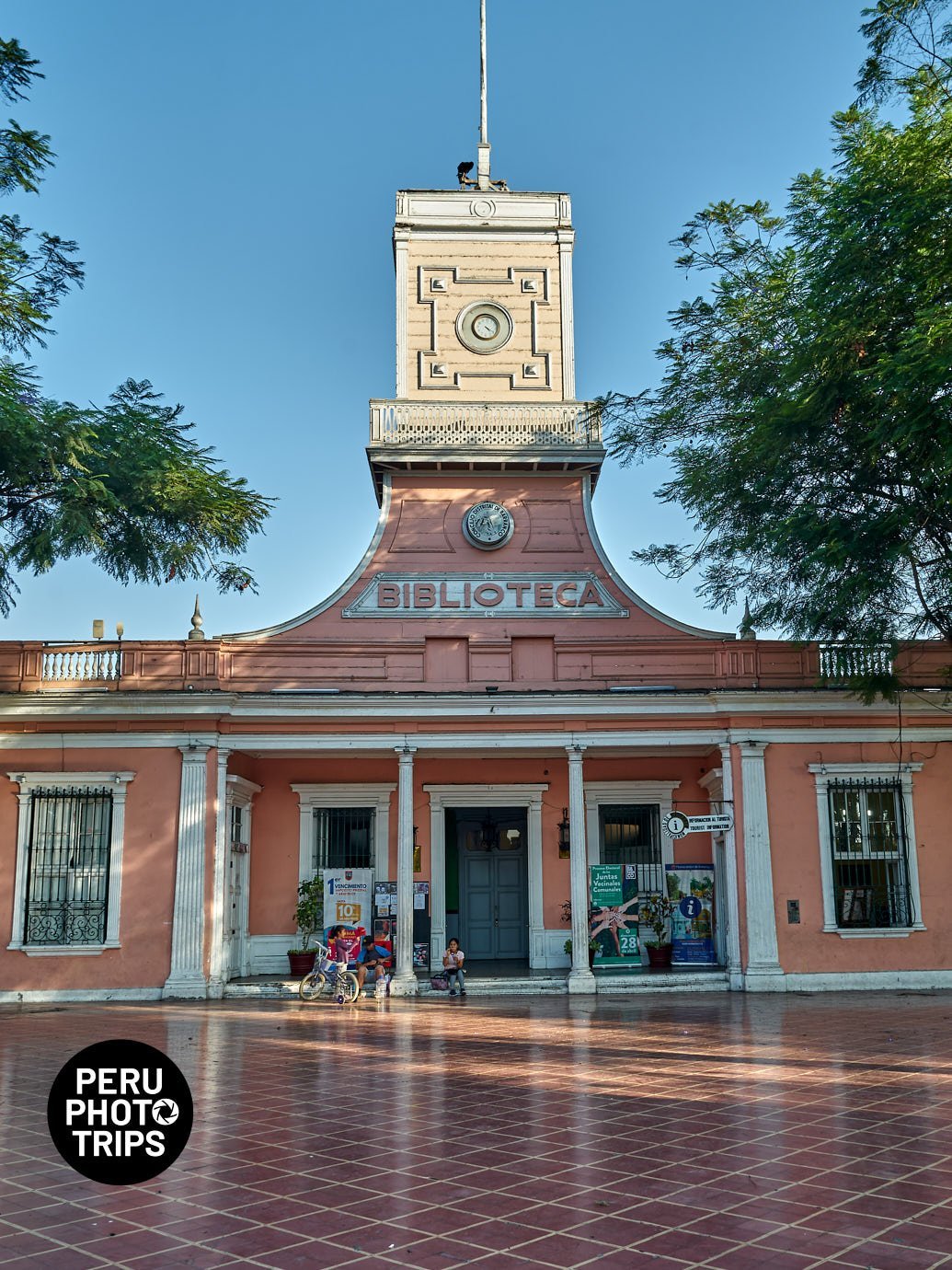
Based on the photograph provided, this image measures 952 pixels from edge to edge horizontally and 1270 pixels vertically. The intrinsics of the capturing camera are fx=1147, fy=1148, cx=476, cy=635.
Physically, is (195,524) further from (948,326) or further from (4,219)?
(948,326)

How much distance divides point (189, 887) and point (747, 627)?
8.96m

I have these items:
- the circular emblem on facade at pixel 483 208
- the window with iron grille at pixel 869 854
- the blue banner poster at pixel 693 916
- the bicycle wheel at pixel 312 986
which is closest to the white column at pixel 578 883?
the blue banner poster at pixel 693 916

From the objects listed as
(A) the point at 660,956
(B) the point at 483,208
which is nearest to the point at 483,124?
(B) the point at 483,208

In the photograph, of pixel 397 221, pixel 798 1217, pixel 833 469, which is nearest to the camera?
pixel 798 1217

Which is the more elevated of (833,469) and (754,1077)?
(833,469)

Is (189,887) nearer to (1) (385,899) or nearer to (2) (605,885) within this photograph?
(1) (385,899)

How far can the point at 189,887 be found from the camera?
16141mm

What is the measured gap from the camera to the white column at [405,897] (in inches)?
641

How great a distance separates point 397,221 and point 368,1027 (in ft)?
45.9

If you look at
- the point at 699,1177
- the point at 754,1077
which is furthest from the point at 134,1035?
the point at 699,1177

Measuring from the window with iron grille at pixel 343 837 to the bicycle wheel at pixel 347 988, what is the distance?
3074mm

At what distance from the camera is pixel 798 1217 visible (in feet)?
18.3

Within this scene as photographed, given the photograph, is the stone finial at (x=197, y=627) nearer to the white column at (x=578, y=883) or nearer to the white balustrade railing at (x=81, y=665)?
the white balustrade railing at (x=81, y=665)

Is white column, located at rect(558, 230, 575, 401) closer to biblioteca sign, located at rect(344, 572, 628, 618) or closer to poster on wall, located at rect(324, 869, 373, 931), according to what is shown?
biblioteca sign, located at rect(344, 572, 628, 618)
